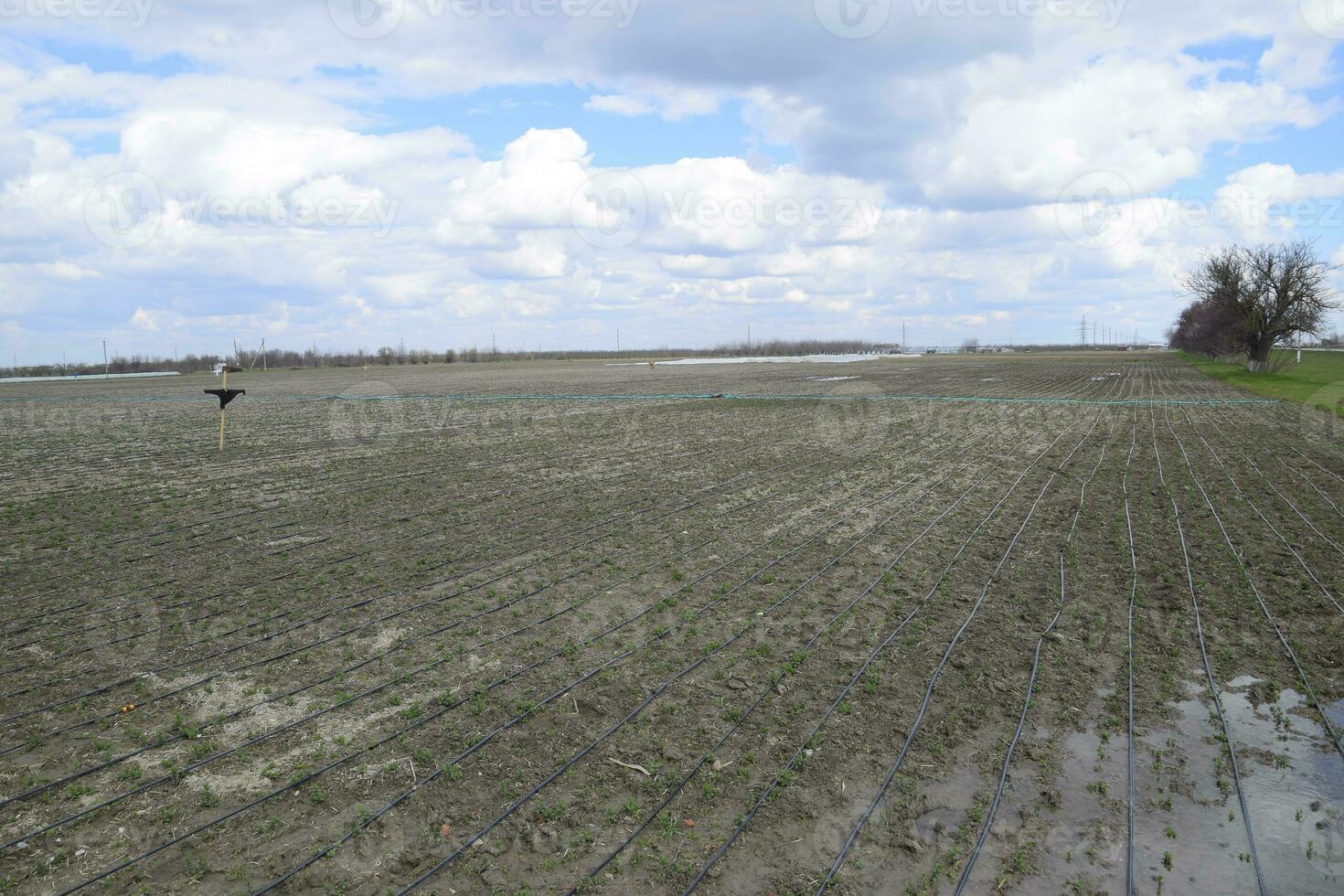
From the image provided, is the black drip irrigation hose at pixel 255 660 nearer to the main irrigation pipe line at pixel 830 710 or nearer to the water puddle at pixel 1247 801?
the main irrigation pipe line at pixel 830 710

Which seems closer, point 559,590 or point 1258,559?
point 559,590

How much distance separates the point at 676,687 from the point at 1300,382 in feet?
153

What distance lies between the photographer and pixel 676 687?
21.6ft

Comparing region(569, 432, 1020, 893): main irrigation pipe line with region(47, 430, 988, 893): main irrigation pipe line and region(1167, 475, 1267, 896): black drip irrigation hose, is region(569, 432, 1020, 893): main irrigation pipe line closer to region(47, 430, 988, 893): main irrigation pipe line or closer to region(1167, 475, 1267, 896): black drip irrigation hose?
region(47, 430, 988, 893): main irrigation pipe line

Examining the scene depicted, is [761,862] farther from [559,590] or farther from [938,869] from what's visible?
[559,590]

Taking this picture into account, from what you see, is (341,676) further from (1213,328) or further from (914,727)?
(1213,328)

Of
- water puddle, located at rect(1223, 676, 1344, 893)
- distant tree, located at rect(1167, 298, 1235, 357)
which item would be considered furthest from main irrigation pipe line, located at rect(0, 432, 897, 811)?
distant tree, located at rect(1167, 298, 1235, 357)

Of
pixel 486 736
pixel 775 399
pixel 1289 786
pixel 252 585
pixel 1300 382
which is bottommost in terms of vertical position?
pixel 1289 786

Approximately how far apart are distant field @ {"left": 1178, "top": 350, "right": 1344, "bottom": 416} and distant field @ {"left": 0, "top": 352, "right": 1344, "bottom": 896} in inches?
839

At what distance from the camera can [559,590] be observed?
8.89 meters

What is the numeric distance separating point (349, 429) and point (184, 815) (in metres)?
20.9

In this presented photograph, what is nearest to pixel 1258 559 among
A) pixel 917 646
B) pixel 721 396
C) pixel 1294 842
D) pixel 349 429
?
pixel 917 646

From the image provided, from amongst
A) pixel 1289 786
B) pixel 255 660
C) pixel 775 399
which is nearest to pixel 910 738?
pixel 1289 786

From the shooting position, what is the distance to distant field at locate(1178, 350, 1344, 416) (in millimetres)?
31484
